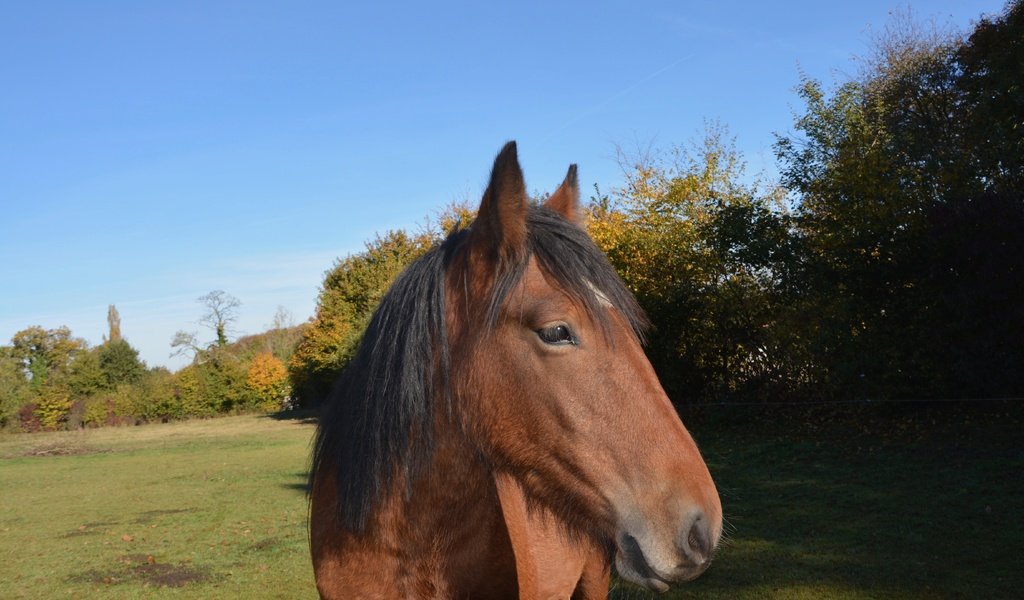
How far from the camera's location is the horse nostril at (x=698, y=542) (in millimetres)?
1456

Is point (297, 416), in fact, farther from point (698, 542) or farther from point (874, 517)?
point (698, 542)

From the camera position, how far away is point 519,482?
1763 mm

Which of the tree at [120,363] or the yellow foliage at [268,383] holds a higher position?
the tree at [120,363]

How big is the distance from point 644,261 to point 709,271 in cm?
164

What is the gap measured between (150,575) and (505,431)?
7.74 metres

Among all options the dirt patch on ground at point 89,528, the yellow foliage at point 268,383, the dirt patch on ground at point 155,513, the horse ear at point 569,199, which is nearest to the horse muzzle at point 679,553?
the horse ear at point 569,199

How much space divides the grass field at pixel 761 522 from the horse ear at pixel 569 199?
123 inches

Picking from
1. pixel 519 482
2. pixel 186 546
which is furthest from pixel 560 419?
pixel 186 546

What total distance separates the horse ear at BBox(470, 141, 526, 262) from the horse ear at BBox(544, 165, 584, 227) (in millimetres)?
502

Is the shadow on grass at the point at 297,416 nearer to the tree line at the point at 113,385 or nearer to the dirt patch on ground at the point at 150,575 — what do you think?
the tree line at the point at 113,385

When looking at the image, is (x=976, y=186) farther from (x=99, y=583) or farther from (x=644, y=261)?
(x=99, y=583)

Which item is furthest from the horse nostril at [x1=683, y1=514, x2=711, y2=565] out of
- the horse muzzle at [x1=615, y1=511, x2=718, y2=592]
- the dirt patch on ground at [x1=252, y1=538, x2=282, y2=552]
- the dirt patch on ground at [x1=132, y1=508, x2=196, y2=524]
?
the dirt patch on ground at [x1=132, y1=508, x2=196, y2=524]

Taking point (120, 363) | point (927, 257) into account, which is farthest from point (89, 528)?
point (120, 363)

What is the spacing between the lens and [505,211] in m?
1.71
